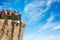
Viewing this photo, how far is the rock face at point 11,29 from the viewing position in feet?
57.0

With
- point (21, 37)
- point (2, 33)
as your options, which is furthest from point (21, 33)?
point (2, 33)

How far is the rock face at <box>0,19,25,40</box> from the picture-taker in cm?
1738

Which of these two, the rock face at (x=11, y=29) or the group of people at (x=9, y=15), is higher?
the group of people at (x=9, y=15)

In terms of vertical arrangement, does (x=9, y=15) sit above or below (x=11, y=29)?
above

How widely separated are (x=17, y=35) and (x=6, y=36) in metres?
0.88

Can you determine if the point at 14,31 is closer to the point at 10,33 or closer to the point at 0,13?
the point at 10,33

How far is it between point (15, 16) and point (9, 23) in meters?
0.75

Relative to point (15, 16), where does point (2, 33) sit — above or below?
below

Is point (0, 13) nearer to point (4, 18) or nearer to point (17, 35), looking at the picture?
point (4, 18)

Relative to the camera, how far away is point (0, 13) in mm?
17688

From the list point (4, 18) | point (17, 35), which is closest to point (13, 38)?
point (17, 35)

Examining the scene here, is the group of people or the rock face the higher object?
the group of people

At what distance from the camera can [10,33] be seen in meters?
17.5

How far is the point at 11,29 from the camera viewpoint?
17531 millimetres
